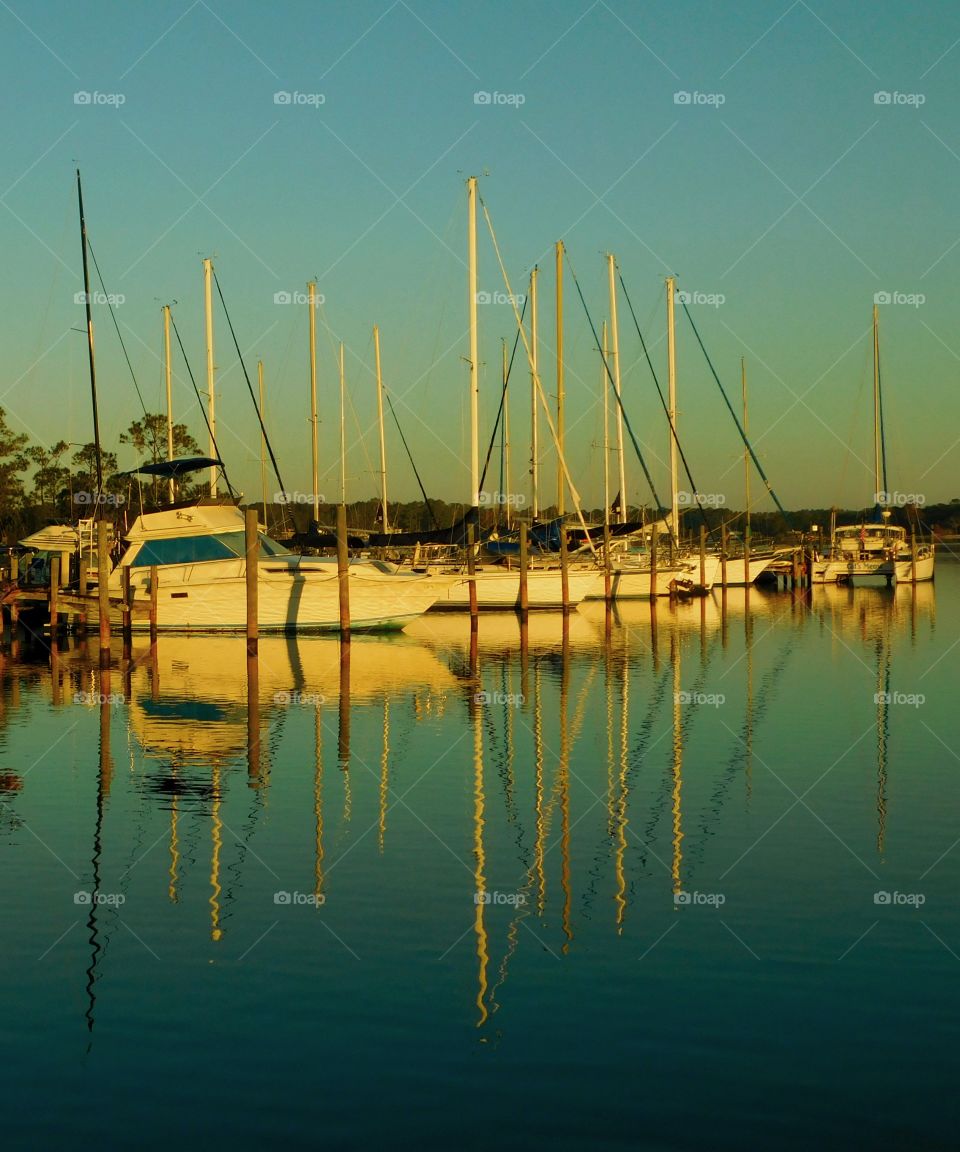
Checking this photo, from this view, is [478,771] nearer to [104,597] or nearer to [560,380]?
[104,597]

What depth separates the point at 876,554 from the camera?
83.9 metres

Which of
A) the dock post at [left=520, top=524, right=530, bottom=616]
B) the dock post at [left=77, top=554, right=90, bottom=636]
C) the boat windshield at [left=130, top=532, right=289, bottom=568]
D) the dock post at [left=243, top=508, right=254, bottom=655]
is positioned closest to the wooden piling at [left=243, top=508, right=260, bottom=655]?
the dock post at [left=243, top=508, right=254, bottom=655]

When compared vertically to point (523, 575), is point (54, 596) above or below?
below

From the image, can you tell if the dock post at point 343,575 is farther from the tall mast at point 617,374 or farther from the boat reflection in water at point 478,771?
the tall mast at point 617,374

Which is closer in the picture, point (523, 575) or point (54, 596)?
point (54, 596)

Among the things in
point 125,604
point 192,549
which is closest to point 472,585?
point 192,549

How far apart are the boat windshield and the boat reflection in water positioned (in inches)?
144

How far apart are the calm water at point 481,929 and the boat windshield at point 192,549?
56.6 ft

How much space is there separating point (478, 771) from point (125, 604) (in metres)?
22.7

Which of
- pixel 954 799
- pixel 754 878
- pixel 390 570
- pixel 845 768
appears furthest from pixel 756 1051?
pixel 390 570

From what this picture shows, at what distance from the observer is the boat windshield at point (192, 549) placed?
140 ft

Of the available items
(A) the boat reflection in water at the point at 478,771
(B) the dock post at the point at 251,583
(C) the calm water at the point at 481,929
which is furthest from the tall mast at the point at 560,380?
(C) the calm water at the point at 481,929

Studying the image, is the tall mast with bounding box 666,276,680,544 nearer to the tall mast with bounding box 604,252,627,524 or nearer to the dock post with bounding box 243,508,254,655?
the tall mast with bounding box 604,252,627,524

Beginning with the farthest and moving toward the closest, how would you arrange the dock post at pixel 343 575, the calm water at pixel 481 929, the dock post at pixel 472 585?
the dock post at pixel 472 585 → the dock post at pixel 343 575 → the calm water at pixel 481 929
